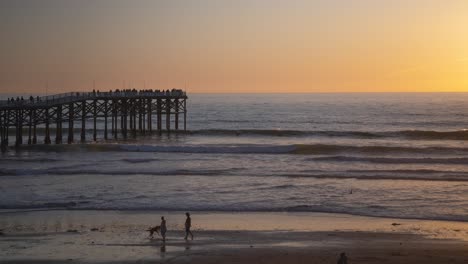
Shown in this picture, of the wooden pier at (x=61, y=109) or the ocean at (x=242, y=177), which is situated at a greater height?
the wooden pier at (x=61, y=109)

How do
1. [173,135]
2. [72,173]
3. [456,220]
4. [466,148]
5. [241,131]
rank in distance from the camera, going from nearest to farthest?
[456,220], [72,173], [466,148], [173,135], [241,131]

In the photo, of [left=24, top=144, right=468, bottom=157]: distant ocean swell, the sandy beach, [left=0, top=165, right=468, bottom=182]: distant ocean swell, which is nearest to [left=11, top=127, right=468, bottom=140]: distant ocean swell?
[left=24, top=144, right=468, bottom=157]: distant ocean swell

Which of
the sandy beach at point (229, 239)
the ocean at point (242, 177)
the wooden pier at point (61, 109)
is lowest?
the sandy beach at point (229, 239)


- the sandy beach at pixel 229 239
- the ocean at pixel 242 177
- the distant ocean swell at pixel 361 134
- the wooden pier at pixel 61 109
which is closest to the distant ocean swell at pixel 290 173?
the ocean at pixel 242 177

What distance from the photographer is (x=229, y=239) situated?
62.0 ft

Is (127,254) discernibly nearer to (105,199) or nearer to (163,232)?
(163,232)

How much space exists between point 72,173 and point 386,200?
16.6 m

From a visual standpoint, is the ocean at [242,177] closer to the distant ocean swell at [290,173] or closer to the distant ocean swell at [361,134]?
the distant ocean swell at [290,173]

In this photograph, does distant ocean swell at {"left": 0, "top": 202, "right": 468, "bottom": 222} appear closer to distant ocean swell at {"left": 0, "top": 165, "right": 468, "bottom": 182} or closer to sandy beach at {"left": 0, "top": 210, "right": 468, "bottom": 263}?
sandy beach at {"left": 0, "top": 210, "right": 468, "bottom": 263}

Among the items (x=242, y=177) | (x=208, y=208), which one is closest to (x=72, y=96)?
(x=242, y=177)

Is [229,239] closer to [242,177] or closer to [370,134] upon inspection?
[242,177]

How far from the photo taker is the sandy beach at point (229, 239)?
16.8 m

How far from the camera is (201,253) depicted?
1720 cm

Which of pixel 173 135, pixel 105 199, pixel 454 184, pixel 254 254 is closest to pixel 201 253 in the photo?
pixel 254 254
